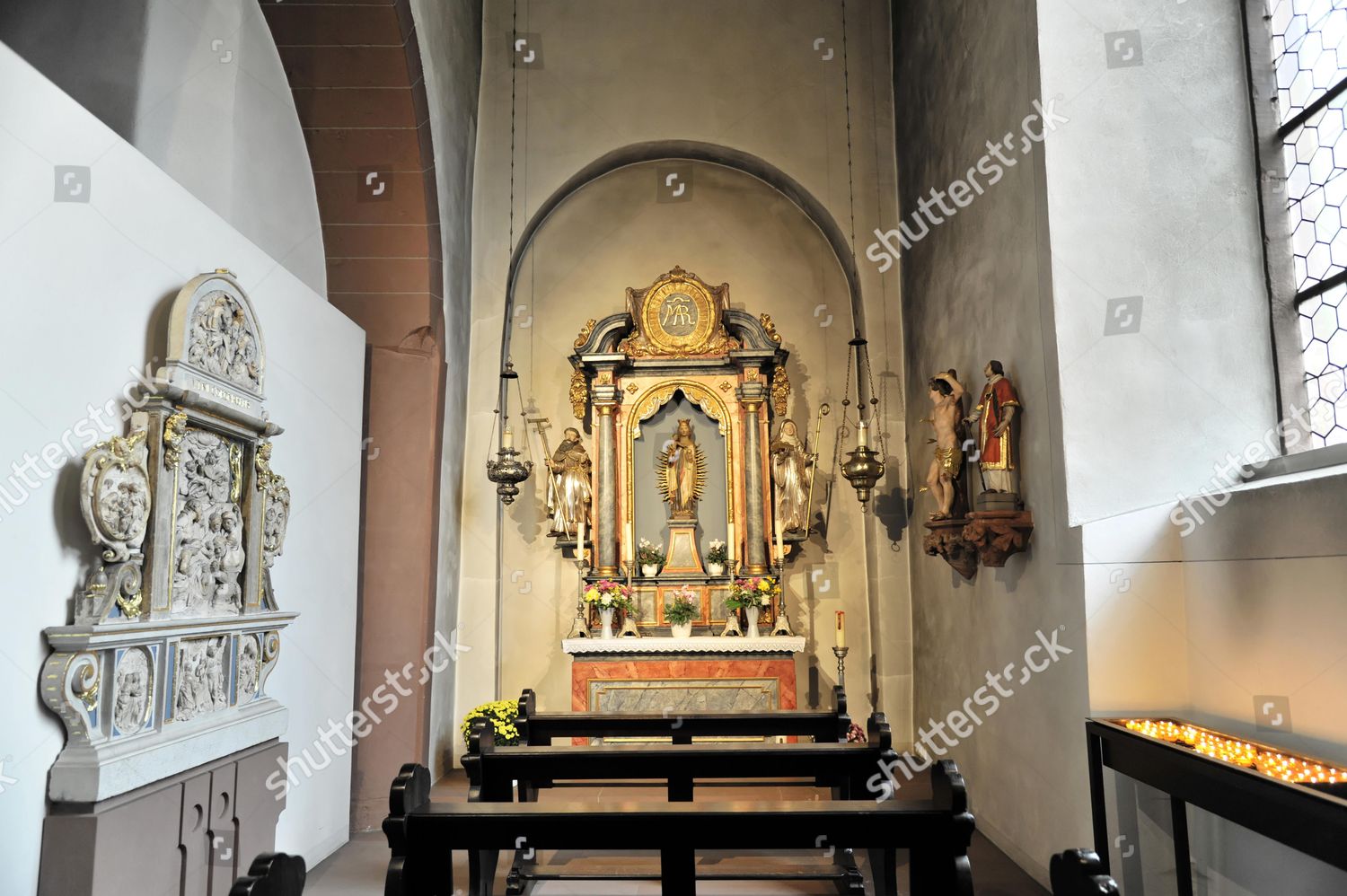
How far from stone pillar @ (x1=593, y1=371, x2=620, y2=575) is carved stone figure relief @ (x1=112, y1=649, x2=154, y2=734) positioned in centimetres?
496

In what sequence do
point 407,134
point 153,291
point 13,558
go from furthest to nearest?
point 407,134 < point 153,291 < point 13,558

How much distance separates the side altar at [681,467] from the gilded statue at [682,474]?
11mm

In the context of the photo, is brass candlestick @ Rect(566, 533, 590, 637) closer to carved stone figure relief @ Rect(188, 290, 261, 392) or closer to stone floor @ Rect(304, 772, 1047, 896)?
stone floor @ Rect(304, 772, 1047, 896)

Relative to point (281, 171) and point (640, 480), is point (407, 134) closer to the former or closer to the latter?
point (281, 171)

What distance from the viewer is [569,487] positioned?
28.4ft

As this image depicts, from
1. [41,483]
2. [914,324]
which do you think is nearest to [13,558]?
[41,483]

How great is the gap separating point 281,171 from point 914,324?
16.7ft

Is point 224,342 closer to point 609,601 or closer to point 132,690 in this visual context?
point 132,690

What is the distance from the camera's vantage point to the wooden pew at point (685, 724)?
5492mm

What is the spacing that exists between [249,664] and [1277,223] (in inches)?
215

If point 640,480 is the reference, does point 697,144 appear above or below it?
above

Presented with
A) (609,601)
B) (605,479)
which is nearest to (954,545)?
(609,601)

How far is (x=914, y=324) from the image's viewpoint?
8219mm

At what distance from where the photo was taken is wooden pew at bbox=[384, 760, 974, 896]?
2984mm
